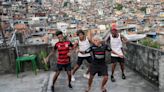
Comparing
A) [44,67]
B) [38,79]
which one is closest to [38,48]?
[44,67]

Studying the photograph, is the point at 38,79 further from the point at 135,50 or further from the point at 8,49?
the point at 135,50

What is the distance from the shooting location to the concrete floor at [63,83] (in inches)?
273

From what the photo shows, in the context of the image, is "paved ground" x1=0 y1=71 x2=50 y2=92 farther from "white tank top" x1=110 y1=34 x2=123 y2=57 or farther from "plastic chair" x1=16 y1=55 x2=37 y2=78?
"white tank top" x1=110 y1=34 x2=123 y2=57

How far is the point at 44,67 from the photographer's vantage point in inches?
352

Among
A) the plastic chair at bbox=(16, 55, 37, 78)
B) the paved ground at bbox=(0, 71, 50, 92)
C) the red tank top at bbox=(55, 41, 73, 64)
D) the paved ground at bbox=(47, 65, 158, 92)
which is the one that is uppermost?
the red tank top at bbox=(55, 41, 73, 64)

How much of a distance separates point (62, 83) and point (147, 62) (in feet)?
6.81

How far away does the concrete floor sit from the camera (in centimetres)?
692

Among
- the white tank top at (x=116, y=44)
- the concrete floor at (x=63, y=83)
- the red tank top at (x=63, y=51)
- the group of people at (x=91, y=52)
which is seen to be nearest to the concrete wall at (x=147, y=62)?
the concrete floor at (x=63, y=83)

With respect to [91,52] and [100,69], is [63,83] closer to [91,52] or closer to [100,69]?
[91,52]

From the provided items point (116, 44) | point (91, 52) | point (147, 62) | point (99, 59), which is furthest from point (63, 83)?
point (147, 62)

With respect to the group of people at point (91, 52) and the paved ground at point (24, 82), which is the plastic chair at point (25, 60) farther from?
the group of people at point (91, 52)

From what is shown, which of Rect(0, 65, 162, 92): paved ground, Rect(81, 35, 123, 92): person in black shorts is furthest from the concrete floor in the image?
Rect(81, 35, 123, 92): person in black shorts

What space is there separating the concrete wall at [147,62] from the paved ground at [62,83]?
0.56 feet

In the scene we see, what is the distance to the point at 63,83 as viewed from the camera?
7492 millimetres
